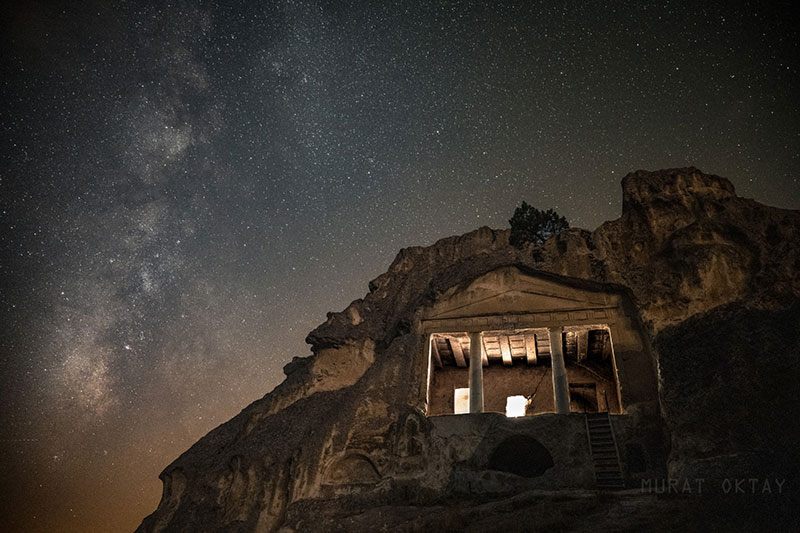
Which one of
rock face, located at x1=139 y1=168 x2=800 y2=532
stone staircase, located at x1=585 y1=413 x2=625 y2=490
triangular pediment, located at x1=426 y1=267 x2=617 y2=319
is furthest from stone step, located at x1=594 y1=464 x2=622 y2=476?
triangular pediment, located at x1=426 y1=267 x2=617 y2=319

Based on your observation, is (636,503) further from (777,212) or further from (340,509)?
(777,212)

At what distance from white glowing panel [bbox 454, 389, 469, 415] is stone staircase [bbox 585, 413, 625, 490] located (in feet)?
28.4

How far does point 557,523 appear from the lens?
36.2 ft

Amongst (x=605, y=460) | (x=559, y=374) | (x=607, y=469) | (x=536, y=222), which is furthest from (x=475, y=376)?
(x=536, y=222)

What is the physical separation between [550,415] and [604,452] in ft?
6.43

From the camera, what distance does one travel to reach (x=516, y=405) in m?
25.1

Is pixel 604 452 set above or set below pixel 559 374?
below

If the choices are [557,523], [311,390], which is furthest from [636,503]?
[311,390]

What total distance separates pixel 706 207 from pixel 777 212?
98.1 inches

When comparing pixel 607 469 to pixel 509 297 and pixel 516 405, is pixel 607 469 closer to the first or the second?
pixel 509 297

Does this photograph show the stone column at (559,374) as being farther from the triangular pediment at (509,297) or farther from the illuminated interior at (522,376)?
the illuminated interior at (522,376)

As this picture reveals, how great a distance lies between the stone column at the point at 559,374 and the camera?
63.3 ft

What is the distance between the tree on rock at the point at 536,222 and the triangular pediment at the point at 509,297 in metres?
7.42

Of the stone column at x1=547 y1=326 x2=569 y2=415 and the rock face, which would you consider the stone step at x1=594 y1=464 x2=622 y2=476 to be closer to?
the rock face
